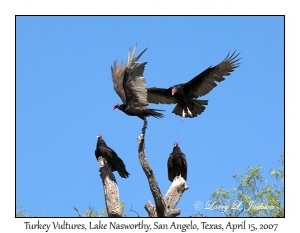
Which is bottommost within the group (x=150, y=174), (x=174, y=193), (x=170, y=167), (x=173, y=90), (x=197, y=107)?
(x=174, y=193)

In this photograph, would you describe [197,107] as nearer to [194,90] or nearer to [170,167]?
[194,90]

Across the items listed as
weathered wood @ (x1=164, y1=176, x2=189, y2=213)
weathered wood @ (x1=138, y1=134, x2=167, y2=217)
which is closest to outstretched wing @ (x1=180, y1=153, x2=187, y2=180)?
weathered wood @ (x1=164, y1=176, x2=189, y2=213)

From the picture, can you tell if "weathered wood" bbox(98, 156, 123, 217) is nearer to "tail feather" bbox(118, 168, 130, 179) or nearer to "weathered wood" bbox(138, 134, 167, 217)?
"tail feather" bbox(118, 168, 130, 179)

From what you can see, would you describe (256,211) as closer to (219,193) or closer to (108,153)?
(219,193)

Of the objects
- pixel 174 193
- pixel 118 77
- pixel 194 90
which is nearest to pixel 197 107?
pixel 194 90

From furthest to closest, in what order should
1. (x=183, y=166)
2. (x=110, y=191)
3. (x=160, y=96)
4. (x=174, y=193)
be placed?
(x=160, y=96), (x=183, y=166), (x=174, y=193), (x=110, y=191)
